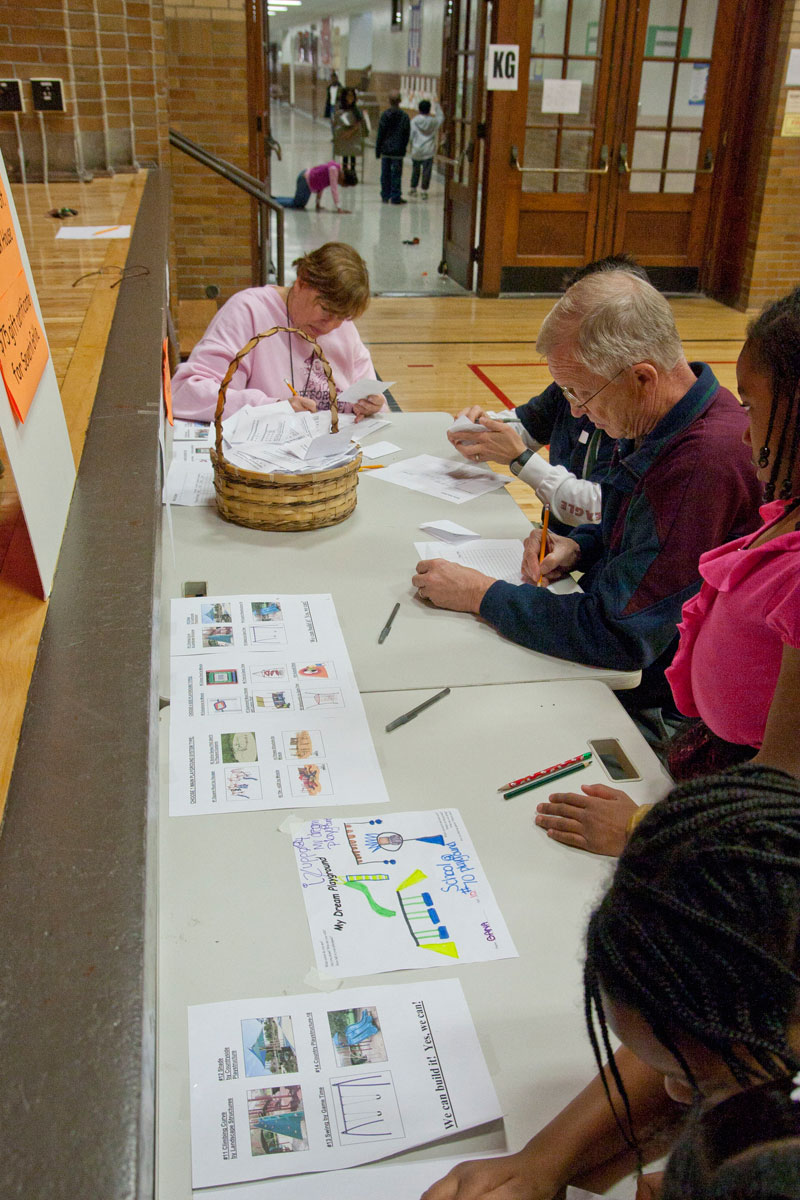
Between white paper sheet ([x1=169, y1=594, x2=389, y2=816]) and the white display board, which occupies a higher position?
the white display board

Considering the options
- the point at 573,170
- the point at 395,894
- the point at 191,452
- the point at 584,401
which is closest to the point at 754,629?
the point at 395,894

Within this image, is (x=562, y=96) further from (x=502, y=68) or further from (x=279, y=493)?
(x=279, y=493)

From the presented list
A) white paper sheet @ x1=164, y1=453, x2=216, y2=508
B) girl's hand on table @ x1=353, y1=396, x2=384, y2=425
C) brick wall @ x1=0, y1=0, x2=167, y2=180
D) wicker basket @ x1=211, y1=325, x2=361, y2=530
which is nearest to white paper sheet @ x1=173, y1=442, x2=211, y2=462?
white paper sheet @ x1=164, y1=453, x2=216, y2=508

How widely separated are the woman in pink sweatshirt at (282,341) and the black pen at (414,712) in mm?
1467

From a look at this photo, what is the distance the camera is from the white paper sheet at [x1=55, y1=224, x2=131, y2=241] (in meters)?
3.56

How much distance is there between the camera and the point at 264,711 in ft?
5.23

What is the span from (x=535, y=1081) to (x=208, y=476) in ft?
5.96

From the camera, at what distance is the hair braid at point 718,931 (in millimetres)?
657

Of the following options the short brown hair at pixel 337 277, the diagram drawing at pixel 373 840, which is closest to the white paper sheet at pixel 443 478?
the short brown hair at pixel 337 277

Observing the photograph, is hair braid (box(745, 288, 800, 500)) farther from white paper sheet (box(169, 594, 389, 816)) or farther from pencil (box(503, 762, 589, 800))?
white paper sheet (box(169, 594, 389, 816))

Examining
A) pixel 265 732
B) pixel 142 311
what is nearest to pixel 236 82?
pixel 142 311

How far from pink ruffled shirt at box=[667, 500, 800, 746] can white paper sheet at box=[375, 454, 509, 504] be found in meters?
1.04

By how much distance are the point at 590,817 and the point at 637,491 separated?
744mm

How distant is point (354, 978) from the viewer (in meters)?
1.13
